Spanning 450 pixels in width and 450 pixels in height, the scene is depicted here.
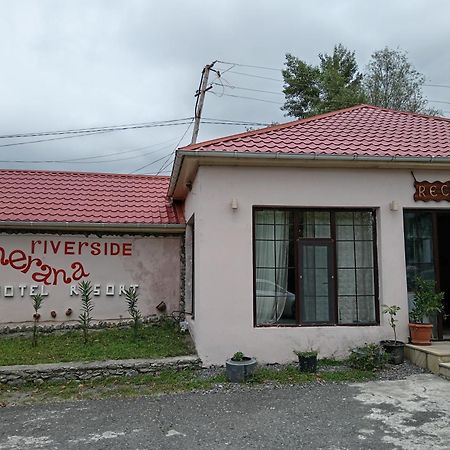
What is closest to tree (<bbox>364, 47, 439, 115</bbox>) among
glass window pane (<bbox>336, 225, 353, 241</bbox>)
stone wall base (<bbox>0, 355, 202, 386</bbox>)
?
glass window pane (<bbox>336, 225, 353, 241</bbox>)

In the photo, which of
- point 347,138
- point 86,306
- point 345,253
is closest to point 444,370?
point 345,253

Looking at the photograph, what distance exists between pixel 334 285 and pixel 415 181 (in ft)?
7.64

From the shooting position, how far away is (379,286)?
25.6 feet

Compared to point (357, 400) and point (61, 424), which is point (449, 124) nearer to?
point (357, 400)

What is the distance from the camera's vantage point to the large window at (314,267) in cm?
766

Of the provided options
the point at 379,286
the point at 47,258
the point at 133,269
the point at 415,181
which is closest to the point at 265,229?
the point at 379,286

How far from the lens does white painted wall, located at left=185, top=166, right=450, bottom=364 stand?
734 centimetres

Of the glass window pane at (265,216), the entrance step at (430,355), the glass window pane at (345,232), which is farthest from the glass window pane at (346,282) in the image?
the glass window pane at (265,216)

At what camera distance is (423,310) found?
24.6 feet

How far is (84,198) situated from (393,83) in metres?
23.1

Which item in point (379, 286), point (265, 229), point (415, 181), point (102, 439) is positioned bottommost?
point (102, 439)

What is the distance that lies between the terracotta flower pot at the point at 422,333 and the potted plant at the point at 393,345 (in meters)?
0.26

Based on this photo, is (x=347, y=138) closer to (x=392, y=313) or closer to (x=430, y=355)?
(x=392, y=313)

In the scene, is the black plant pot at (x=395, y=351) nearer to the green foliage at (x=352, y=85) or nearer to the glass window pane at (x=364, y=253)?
the glass window pane at (x=364, y=253)
